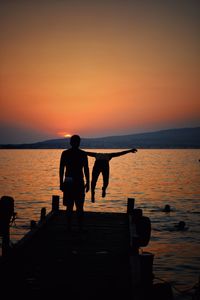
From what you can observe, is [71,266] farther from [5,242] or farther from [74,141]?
[74,141]

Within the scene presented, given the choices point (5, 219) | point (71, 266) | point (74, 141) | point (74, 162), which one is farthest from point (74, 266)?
point (74, 141)

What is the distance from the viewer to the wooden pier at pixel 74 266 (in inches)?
307

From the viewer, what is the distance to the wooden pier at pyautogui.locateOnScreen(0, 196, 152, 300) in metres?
7.79

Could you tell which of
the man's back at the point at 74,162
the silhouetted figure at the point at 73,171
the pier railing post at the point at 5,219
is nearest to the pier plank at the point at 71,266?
the pier railing post at the point at 5,219

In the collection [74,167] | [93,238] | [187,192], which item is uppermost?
[74,167]

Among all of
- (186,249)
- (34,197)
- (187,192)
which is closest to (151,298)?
(186,249)

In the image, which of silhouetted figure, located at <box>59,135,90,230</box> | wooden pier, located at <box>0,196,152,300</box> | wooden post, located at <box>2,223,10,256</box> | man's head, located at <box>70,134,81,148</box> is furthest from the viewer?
silhouetted figure, located at <box>59,135,90,230</box>

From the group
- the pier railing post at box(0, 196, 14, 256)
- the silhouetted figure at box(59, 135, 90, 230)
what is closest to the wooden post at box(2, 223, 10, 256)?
the pier railing post at box(0, 196, 14, 256)

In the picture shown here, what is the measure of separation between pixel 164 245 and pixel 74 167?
46.0ft

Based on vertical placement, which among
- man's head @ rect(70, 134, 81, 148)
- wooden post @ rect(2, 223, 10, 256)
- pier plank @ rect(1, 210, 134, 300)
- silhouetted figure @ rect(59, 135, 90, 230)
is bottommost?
pier plank @ rect(1, 210, 134, 300)

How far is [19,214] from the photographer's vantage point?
36.0 meters

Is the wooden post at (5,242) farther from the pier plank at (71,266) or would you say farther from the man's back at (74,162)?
the man's back at (74,162)

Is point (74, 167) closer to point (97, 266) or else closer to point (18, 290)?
point (97, 266)

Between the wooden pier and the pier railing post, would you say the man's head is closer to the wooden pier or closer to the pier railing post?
the pier railing post
